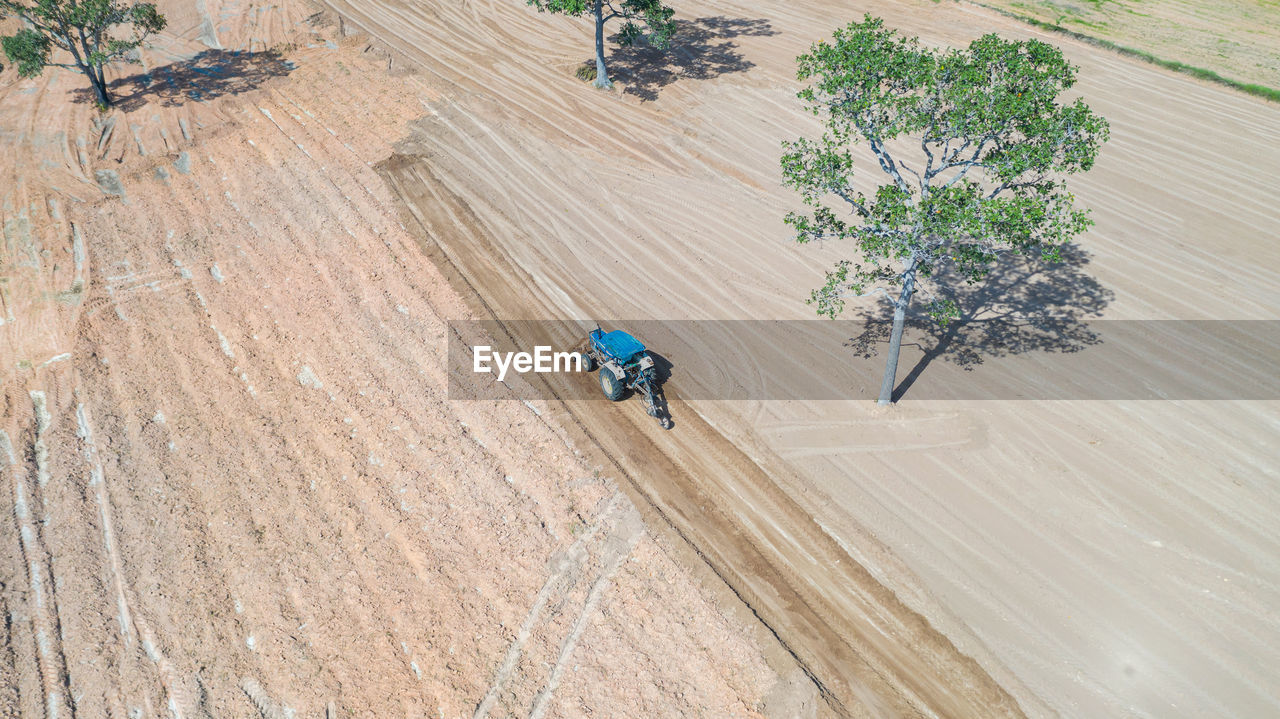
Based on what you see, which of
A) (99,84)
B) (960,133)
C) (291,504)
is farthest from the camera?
(99,84)

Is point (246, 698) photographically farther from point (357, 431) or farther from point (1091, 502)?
point (1091, 502)

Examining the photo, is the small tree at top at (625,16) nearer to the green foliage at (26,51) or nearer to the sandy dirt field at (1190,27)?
the green foliage at (26,51)

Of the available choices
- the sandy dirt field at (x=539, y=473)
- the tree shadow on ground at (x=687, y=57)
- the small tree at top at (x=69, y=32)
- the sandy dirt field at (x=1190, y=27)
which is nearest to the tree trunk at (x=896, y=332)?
the sandy dirt field at (x=539, y=473)

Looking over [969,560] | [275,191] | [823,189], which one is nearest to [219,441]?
[275,191]

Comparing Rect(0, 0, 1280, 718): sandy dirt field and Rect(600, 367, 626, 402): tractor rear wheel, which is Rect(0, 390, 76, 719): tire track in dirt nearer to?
Rect(0, 0, 1280, 718): sandy dirt field

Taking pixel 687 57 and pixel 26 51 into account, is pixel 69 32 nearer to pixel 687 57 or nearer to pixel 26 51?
pixel 26 51

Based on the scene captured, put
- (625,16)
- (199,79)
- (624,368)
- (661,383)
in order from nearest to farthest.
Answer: (624,368)
(661,383)
(625,16)
(199,79)

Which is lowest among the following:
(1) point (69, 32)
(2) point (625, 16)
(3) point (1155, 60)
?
→ (1) point (69, 32)

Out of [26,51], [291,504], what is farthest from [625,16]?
[291,504]
